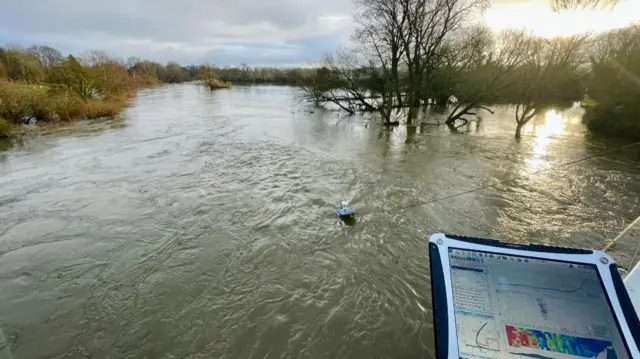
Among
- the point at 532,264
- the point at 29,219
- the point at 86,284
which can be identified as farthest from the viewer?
the point at 29,219

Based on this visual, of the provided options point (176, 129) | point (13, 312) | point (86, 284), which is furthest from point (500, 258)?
point (176, 129)

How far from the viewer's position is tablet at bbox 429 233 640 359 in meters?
1.37

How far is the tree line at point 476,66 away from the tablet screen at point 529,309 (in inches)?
489

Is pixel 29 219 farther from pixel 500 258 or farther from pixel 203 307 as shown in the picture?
pixel 500 258

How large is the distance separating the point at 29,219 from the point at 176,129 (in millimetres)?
8639

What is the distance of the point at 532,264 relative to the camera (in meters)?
1.58

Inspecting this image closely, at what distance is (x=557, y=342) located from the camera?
54.8 inches

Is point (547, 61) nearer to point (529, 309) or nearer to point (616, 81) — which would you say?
point (616, 81)

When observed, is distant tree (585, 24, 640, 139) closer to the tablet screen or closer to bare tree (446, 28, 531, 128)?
bare tree (446, 28, 531, 128)

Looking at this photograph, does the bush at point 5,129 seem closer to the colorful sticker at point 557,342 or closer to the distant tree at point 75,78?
the distant tree at point 75,78

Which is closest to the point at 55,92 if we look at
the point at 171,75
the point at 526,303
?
the point at 526,303

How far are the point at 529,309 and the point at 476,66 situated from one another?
2156cm

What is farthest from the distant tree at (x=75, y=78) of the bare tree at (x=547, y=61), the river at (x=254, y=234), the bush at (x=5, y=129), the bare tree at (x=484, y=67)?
the bare tree at (x=547, y=61)

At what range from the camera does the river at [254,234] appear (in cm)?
295
